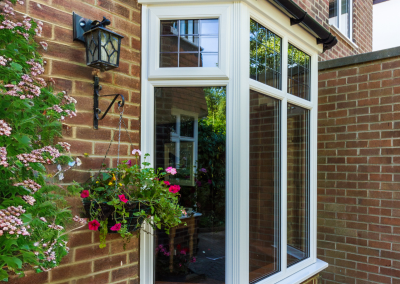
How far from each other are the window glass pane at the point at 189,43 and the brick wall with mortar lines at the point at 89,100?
0.67 feet

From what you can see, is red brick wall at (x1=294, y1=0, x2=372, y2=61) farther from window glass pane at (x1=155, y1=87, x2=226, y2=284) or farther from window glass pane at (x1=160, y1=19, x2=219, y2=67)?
window glass pane at (x1=155, y1=87, x2=226, y2=284)

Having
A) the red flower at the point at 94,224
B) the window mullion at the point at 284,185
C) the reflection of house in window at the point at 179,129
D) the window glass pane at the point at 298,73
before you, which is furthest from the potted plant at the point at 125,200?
the window glass pane at the point at 298,73

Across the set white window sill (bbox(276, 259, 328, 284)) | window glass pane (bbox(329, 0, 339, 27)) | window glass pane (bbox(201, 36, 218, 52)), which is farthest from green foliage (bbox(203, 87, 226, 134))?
window glass pane (bbox(329, 0, 339, 27))

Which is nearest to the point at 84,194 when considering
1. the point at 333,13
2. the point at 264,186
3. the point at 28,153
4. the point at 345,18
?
the point at 28,153

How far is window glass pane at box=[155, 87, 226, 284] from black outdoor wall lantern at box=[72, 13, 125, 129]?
50cm

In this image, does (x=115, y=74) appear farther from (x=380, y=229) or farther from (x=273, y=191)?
(x=380, y=229)

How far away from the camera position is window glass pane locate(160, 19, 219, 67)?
7.72 ft

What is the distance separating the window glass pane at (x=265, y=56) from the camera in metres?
2.62

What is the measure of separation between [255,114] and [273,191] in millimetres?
740

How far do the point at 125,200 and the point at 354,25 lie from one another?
5650mm

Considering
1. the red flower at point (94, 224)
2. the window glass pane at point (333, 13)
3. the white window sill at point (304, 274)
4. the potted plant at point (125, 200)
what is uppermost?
the window glass pane at point (333, 13)

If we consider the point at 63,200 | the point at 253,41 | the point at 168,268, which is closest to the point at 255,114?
the point at 253,41

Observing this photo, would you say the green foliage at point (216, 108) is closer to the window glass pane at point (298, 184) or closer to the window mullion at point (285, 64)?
the window mullion at point (285, 64)

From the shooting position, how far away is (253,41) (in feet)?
8.63
